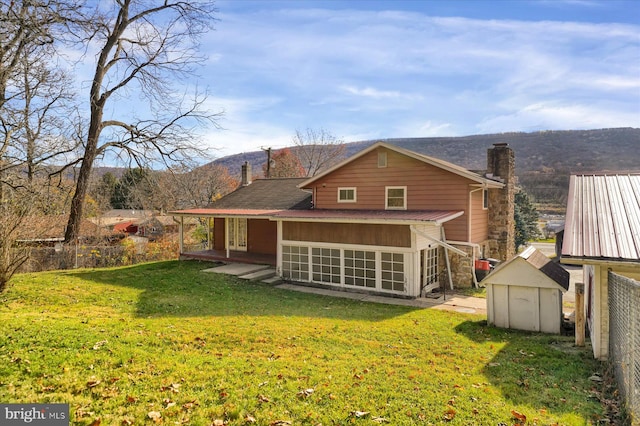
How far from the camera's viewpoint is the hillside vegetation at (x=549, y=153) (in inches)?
2174

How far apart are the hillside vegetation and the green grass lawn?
45738 mm

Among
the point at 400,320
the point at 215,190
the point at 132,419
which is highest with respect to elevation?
the point at 215,190

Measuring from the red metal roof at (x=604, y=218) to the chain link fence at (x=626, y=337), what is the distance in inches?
19.6

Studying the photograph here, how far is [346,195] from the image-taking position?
16484mm

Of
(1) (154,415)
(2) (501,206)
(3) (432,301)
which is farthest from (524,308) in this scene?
(2) (501,206)

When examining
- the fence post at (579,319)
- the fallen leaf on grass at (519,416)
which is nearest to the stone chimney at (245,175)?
the fence post at (579,319)

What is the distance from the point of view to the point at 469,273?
47.4 feet

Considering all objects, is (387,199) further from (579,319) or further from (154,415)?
(154,415)

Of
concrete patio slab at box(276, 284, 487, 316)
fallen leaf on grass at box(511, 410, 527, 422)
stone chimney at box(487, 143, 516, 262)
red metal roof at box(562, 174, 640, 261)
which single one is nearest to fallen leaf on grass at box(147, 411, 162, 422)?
fallen leaf on grass at box(511, 410, 527, 422)

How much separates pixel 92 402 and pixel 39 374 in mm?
1227

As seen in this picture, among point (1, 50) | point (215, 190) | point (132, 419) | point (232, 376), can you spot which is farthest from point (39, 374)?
point (215, 190)

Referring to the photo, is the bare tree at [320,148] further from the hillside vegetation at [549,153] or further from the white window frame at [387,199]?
the white window frame at [387,199]

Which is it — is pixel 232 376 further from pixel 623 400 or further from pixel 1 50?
pixel 1 50

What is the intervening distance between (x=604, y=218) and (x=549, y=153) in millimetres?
65157
